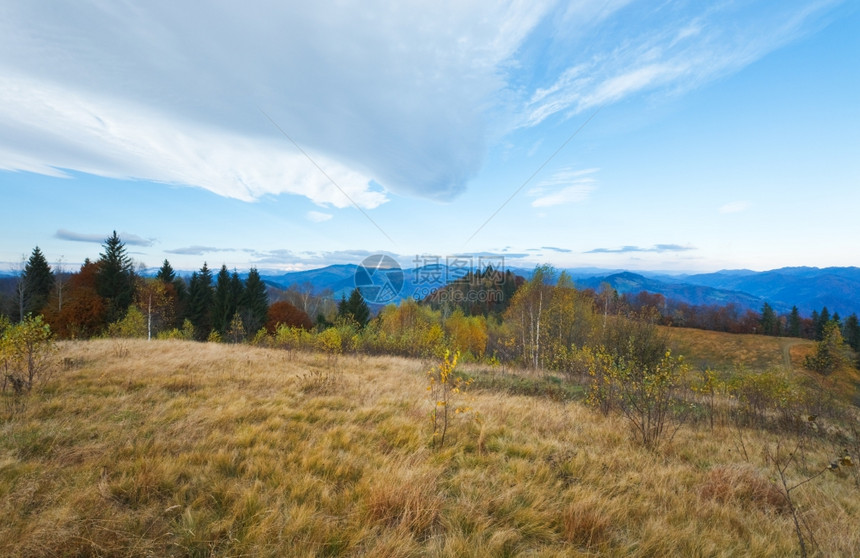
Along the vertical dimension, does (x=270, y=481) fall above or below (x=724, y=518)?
above

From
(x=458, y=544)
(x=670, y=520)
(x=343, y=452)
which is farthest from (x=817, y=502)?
(x=343, y=452)

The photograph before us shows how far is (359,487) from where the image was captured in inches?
144

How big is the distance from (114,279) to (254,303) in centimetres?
1380

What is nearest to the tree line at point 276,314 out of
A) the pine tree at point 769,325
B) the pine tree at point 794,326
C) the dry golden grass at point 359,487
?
the pine tree at point 794,326

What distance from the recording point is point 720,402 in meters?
11.7

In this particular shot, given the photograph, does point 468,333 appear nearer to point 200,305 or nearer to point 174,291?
point 200,305

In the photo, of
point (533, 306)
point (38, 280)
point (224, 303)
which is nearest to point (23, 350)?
point (533, 306)

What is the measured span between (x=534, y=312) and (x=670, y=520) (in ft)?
78.7

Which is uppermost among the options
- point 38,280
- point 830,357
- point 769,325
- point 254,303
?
point 38,280

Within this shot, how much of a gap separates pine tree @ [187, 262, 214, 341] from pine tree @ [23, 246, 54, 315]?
12.4 meters

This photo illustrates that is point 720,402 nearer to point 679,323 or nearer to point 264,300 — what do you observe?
point 264,300

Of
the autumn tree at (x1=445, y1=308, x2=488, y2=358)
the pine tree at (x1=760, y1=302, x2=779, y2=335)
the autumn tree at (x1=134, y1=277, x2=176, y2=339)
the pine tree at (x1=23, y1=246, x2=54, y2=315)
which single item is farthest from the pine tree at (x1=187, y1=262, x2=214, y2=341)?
the pine tree at (x1=760, y1=302, x2=779, y2=335)

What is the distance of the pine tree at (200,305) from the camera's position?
4069cm

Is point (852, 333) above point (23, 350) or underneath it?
underneath
